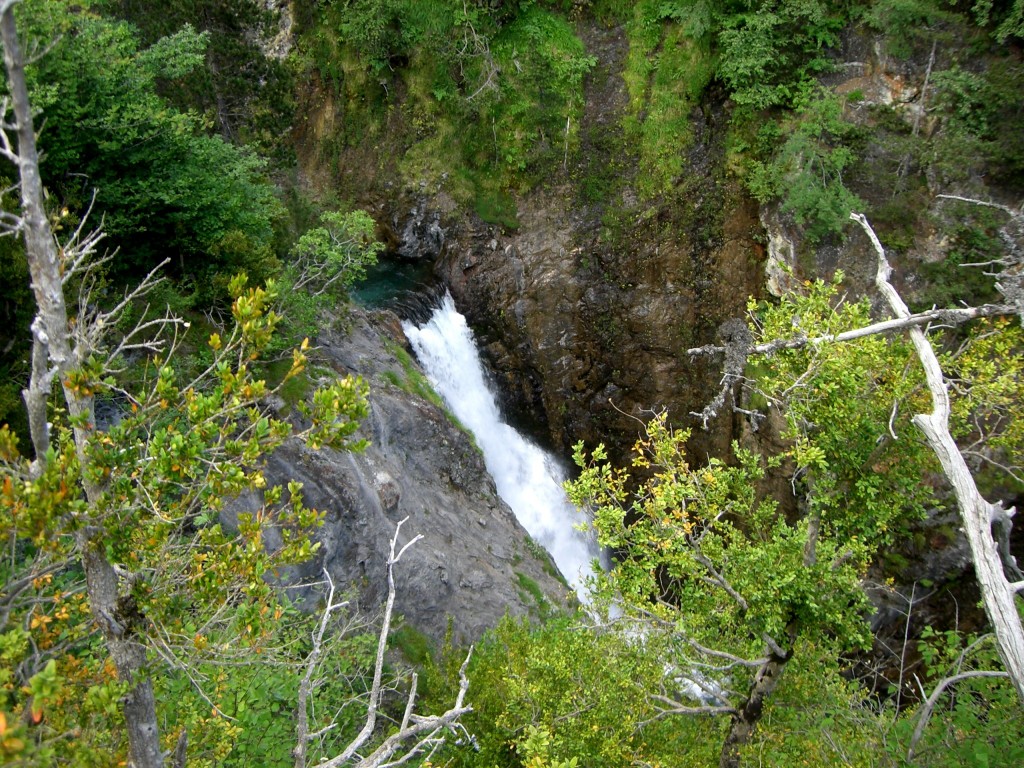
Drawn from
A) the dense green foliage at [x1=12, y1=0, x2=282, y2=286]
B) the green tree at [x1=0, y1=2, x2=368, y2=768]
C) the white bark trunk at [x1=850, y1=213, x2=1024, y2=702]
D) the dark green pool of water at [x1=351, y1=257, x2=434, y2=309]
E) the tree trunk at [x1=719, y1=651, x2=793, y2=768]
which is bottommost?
the tree trunk at [x1=719, y1=651, x2=793, y2=768]

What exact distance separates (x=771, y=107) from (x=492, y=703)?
59.2 ft

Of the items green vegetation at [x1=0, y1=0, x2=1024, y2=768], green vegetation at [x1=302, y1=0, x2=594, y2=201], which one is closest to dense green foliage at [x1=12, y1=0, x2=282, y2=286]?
green vegetation at [x1=0, y1=0, x2=1024, y2=768]

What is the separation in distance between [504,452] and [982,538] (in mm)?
15784

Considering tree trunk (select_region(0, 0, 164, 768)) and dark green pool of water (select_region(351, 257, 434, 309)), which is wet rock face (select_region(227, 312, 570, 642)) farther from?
tree trunk (select_region(0, 0, 164, 768))

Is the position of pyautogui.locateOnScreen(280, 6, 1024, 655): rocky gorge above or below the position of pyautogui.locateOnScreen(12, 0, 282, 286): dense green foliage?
below

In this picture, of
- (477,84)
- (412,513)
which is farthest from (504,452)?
(477,84)

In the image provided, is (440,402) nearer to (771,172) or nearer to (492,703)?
(492,703)

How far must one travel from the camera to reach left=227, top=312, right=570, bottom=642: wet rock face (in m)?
12.3

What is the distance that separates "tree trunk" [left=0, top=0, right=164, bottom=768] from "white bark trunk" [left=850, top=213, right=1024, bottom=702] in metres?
5.62

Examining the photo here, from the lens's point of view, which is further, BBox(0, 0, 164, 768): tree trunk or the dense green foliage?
the dense green foliage

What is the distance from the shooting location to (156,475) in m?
4.14

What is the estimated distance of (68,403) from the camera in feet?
13.7

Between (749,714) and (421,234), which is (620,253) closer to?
(421,234)

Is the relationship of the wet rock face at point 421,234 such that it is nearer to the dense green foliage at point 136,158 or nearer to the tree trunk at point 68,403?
A: the dense green foliage at point 136,158
